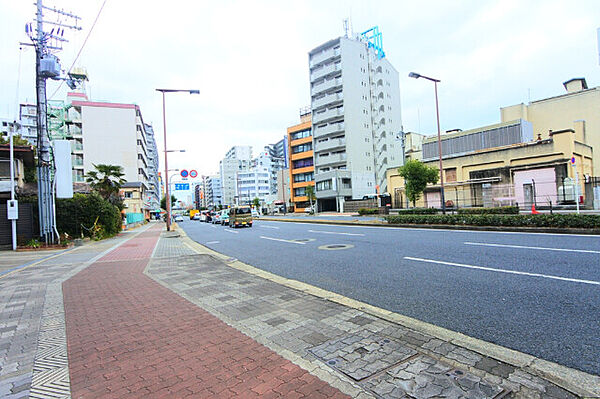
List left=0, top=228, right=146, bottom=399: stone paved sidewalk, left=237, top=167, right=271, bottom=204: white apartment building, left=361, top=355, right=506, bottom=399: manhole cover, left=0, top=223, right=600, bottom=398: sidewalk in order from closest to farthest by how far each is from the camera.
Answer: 1. left=361, top=355, right=506, bottom=399: manhole cover
2. left=0, top=223, right=600, bottom=398: sidewalk
3. left=0, top=228, right=146, bottom=399: stone paved sidewalk
4. left=237, top=167, right=271, bottom=204: white apartment building

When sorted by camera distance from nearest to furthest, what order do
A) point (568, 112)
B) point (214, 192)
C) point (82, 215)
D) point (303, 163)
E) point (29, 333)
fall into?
point (29, 333) < point (82, 215) < point (568, 112) < point (303, 163) < point (214, 192)

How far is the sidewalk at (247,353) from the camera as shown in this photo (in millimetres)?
2697

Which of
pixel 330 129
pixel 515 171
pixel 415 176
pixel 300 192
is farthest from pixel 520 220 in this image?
pixel 300 192

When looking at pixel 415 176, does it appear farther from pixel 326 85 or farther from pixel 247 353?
pixel 326 85

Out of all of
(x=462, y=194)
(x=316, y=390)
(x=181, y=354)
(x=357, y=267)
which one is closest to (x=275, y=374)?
(x=316, y=390)

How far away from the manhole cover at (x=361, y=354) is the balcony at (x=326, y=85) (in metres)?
60.0

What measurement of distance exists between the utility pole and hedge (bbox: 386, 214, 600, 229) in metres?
20.0

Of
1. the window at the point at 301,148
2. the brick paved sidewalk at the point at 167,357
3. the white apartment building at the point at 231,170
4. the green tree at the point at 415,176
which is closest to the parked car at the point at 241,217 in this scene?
the green tree at the point at 415,176

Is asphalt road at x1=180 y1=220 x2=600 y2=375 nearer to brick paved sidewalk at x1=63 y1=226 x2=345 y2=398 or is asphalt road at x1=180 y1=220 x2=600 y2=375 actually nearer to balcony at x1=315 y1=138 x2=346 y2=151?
brick paved sidewalk at x1=63 y1=226 x2=345 y2=398

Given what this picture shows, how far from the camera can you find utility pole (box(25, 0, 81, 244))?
1652 cm

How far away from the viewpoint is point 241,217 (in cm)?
2828

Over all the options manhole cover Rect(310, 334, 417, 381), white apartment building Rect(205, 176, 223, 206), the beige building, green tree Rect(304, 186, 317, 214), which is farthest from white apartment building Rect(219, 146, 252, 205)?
manhole cover Rect(310, 334, 417, 381)

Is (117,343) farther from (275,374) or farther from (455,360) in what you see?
(455,360)

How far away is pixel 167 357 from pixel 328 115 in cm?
5939
